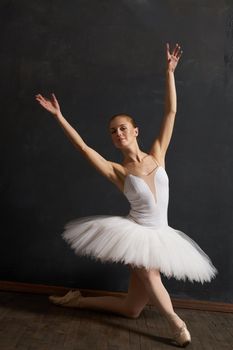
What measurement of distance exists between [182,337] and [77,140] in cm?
132

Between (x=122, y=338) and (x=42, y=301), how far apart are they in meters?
0.87

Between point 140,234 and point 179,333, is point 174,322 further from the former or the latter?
point 140,234

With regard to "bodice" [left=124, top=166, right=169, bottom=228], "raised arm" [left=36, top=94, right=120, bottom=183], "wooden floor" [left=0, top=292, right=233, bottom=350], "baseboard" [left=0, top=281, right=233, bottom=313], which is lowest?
"wooden floor" [left=0, top=292, right=233, bottom=350]

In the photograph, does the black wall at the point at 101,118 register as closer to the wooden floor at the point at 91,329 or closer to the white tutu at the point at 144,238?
the wooden floor at the point at 91,329

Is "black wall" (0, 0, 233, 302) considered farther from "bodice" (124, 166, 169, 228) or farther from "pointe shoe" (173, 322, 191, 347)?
"pointe shoe" (173, 322, 191, 347)

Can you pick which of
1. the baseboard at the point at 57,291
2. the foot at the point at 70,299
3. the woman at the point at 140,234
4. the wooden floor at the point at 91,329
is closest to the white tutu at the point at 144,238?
the woman at the point at 140,234

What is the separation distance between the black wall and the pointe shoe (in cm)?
85

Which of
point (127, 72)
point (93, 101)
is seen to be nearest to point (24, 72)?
point (93, 101)

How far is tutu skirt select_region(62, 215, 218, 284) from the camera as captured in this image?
8.37 ft

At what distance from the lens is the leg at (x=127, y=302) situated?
2.87m

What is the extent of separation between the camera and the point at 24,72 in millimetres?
3490

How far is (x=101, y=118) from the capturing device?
11.3 feet

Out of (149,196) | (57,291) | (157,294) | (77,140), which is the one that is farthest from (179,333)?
(77,140)

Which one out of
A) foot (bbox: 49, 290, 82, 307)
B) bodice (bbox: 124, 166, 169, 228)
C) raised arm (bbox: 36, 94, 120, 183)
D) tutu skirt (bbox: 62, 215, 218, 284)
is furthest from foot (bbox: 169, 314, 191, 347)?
raised arm (bbox: 36, 94, 120, 183)
